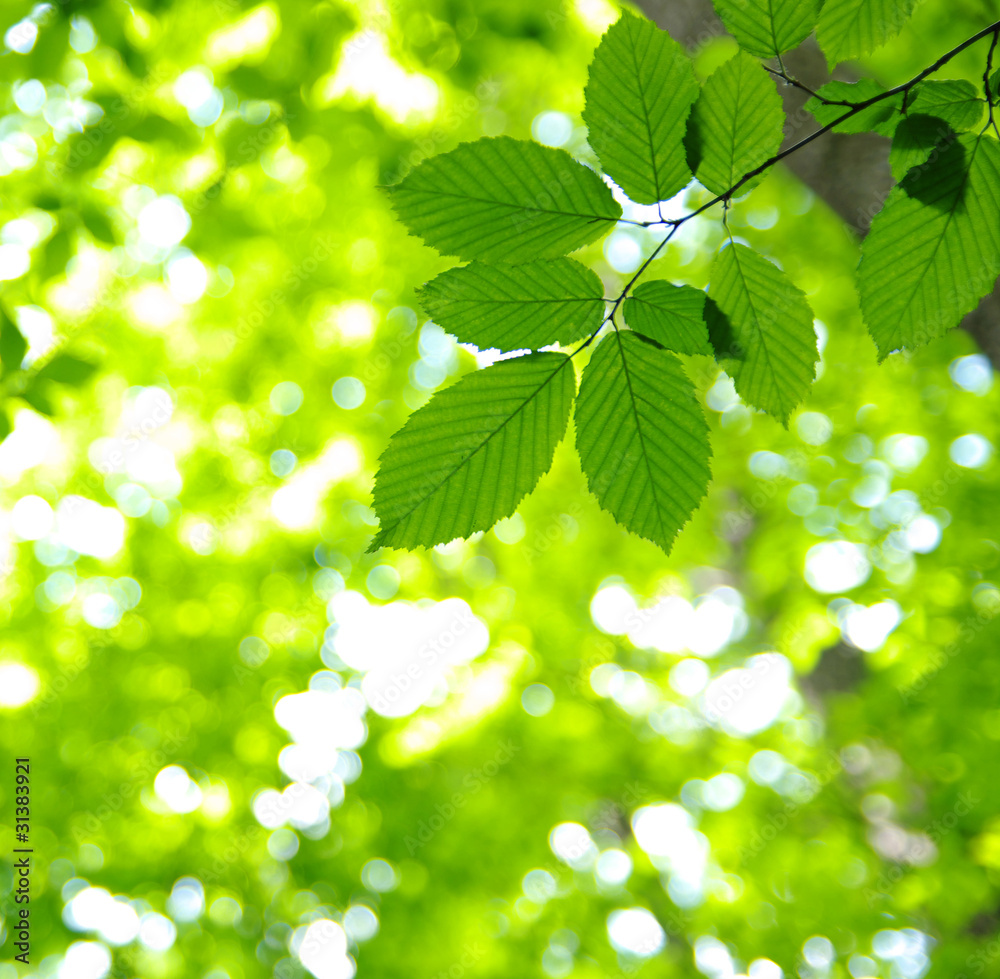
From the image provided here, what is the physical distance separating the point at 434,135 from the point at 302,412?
5.98 feet

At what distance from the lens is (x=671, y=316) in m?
0.54

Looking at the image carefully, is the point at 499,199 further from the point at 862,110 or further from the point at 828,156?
the point at 828,156

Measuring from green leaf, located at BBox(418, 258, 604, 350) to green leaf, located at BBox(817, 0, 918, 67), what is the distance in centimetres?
28

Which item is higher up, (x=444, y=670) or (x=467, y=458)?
(x=467, y=458)

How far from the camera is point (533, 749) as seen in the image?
168 inches

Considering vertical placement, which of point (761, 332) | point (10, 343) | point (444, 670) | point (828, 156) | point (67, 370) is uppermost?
point (761, 332)

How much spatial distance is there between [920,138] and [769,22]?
0.14m

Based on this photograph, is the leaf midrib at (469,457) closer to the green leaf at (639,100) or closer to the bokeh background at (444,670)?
the green leaf at (639,100)

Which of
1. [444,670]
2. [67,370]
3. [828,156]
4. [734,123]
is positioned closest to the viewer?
[734,123]

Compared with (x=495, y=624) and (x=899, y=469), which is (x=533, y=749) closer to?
(x=495, y=624)

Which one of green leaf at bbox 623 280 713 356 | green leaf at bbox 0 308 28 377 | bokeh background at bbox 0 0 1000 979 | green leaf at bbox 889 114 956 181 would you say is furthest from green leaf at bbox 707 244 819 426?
bokeh background at bbox 0 0 1000 979

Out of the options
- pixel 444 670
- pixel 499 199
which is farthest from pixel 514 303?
pixel 444 670

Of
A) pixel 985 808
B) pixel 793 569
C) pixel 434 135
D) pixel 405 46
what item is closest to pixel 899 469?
pixel 793 569

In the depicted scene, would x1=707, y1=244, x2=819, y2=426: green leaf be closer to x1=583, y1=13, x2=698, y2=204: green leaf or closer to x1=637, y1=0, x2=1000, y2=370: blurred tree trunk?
x1=583, y1=13, x2=698, y2=204: green leaf
